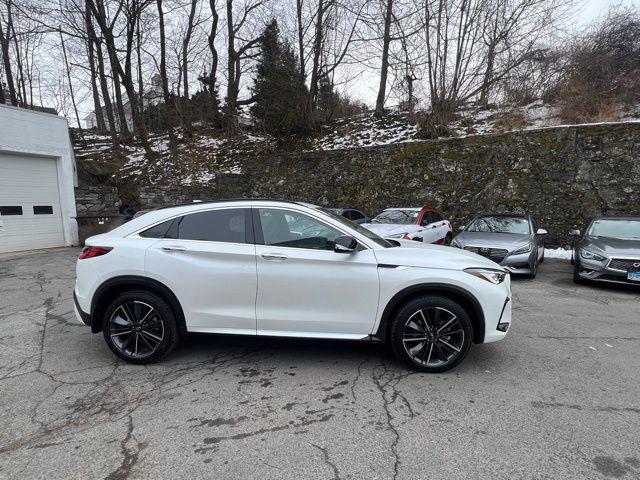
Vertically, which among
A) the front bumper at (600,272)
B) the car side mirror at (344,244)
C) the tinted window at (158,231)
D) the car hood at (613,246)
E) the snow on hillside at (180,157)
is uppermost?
the snow on hillside at (180,157)

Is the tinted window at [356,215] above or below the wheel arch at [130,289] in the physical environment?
above

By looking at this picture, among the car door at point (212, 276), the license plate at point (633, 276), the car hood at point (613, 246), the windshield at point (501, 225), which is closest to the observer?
the car door at point (212, 276)

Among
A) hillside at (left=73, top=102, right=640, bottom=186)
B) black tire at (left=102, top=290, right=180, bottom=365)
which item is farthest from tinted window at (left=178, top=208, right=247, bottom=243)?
hillside at (left=73, top=102, right=640, bottom=186)

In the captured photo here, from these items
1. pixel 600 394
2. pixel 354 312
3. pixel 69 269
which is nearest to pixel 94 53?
pixel 69 269

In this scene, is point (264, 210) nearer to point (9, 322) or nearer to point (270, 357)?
point (270, 357)

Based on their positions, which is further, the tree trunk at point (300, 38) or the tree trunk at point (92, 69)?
the tree trunk at point (300, 38)

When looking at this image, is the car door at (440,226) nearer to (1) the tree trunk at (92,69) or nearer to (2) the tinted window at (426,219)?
(2) the tinted window at (426,219)

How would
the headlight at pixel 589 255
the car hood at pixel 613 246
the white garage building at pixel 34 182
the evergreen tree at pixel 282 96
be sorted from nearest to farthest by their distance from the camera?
the car hood at pixel 613 246
the headlight at pixel 589 255
the white garage building at pixel 34 182
the evergreen tree at pixel 282 96

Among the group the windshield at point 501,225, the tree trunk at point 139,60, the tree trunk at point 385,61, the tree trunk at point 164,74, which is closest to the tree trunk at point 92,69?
the tree trunk at point 139,60

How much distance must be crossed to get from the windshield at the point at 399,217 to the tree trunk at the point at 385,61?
32.4 feet

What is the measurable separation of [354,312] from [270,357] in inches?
43.8

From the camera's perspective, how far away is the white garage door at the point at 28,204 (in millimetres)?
11773

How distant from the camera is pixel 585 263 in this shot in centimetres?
748

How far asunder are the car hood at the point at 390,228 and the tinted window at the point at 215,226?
5745mm
